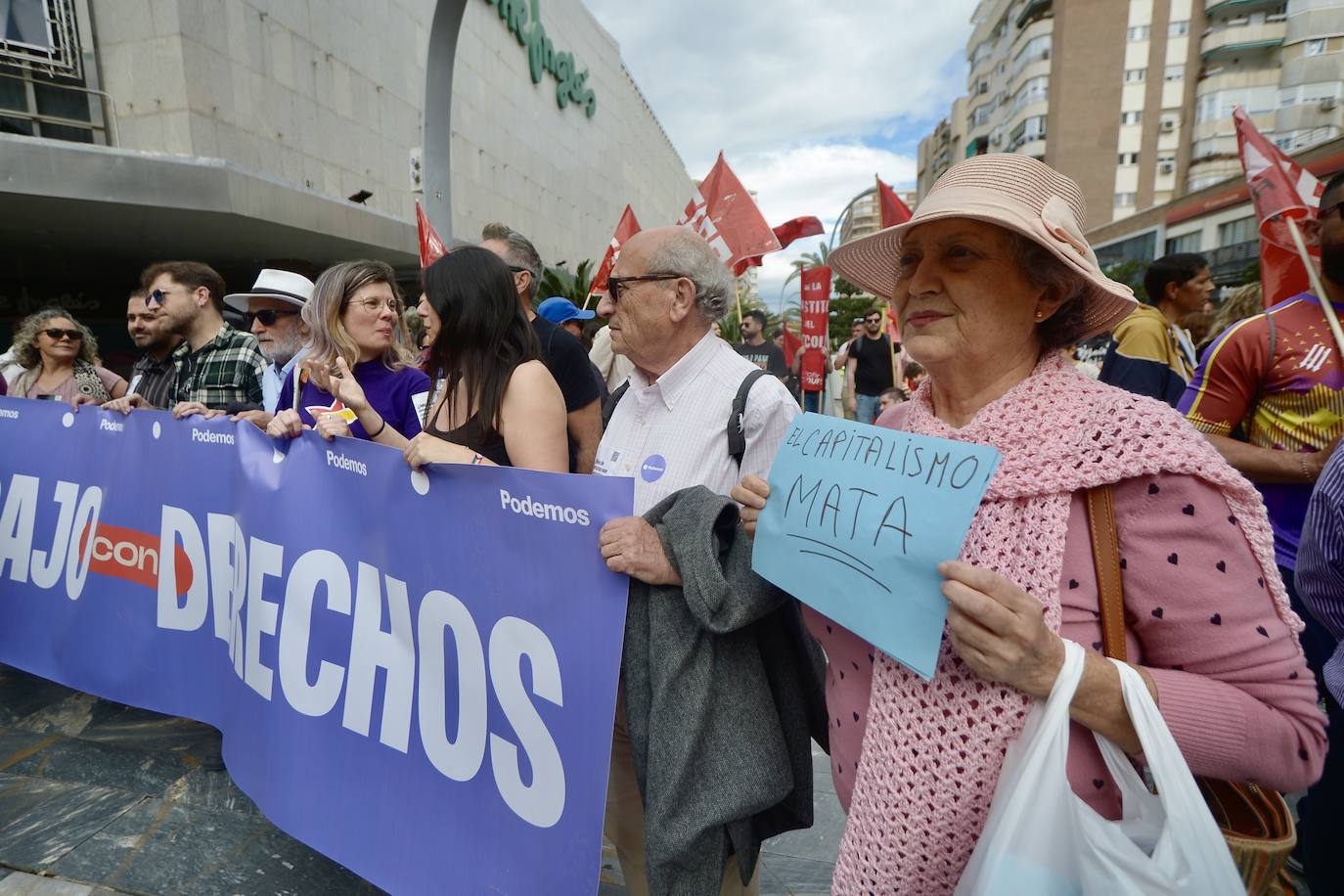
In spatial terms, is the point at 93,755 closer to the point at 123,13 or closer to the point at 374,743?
the point at 374,743

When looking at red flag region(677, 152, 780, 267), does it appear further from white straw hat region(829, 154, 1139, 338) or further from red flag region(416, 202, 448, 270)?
white straw hat region(829, 154, 1139, 338)

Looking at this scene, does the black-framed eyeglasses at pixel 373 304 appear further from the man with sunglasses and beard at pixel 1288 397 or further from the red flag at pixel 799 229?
the red flag at pixel 799 229

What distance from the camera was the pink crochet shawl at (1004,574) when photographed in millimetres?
1026

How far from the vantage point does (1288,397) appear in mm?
2180

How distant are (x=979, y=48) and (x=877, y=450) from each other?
254 feet

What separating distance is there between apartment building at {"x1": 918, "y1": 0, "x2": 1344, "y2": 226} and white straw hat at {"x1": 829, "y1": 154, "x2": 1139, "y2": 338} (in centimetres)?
5285

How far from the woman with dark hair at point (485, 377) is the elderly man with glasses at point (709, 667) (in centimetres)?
33

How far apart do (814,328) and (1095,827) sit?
30.7 ft

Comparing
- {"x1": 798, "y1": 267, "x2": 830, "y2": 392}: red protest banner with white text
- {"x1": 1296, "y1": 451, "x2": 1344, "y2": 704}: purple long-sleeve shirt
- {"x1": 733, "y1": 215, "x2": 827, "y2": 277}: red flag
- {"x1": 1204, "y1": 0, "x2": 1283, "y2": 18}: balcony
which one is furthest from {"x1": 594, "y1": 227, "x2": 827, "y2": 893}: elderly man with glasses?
{"x1": 1204, "y1": 0, "x2": 1283, "y2": 18}: balcony

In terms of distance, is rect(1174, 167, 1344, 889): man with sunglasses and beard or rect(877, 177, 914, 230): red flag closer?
rect(1174, 167, 1344, 889): man with sunglasses and beard

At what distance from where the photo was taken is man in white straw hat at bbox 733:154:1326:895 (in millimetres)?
1005

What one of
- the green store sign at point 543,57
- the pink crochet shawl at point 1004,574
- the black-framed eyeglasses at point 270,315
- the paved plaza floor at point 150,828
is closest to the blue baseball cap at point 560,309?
the black-framed eyeglasses at point 270,315

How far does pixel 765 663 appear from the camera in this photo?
164cm

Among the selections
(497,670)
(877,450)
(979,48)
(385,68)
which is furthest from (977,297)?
(979,48)
